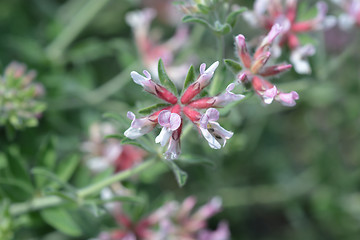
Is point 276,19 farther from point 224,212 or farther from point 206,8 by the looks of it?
point 224,212

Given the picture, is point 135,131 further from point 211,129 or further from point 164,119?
point 211,129

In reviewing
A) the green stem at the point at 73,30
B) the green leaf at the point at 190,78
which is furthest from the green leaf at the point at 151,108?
the green stem at the point at 73,30

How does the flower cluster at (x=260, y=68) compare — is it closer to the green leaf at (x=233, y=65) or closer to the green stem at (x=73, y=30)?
the green leaf at (x=233, y=65)

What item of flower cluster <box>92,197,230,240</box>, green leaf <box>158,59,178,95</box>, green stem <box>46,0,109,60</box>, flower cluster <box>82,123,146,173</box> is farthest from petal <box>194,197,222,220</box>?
green stem <box>46,0,109,60</box>

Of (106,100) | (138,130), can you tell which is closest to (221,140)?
(138,130)

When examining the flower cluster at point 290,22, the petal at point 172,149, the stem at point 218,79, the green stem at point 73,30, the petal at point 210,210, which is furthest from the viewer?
the green stem at point 73,30

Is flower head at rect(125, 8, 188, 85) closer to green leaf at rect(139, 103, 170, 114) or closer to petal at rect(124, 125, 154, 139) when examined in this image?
green leaf at rect(139, 103, 170, 114)

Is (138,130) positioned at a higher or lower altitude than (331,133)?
higher
